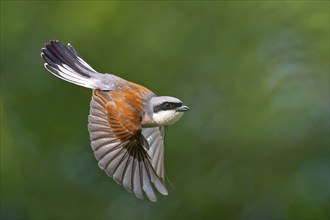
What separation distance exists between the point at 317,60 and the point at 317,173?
91 centimetres

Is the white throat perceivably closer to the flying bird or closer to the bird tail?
the flying bird

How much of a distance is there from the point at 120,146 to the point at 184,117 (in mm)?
2813

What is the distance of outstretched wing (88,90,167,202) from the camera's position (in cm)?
565

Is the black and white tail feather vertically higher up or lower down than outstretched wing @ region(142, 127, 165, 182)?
higher up

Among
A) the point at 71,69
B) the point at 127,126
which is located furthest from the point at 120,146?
the point at 71,69

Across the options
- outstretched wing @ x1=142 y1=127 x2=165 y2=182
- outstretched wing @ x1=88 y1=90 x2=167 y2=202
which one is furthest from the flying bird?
outstretched wing @ x1=142 y1=127 x2=165 y2=182

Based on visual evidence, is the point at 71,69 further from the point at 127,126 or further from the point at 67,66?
the point at 127,126

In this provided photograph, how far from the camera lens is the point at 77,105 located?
8.48 metres

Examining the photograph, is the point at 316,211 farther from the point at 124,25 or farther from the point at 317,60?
the point at 124,25

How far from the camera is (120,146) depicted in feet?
18.9

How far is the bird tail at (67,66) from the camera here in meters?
6.03

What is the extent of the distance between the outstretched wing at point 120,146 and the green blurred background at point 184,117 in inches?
101

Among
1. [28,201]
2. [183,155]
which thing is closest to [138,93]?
[183,155]

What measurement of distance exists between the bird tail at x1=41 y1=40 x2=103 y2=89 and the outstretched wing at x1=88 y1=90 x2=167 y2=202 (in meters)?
0.24
